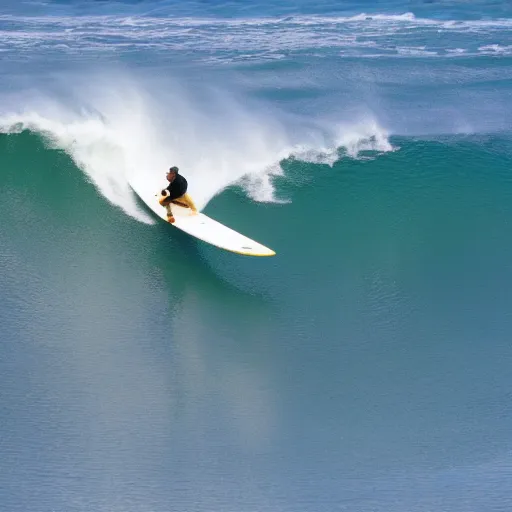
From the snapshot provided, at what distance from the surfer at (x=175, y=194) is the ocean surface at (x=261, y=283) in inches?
23.6

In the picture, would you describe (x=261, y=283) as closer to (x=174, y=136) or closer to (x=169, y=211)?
(x=169, y=211)

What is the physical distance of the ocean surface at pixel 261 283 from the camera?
11.6 meters

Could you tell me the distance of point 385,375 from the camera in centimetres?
1326

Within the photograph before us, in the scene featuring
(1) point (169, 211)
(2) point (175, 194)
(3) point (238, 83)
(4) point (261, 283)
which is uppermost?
(3) point (238, 83)

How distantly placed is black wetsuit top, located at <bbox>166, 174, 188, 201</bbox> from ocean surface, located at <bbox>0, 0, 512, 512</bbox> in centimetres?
85

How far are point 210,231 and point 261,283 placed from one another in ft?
4.28

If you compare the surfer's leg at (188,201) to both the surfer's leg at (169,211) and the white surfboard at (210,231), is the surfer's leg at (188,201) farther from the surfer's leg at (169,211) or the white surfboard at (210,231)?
the surfer's leg at (169,211)

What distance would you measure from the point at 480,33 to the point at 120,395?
726 inches

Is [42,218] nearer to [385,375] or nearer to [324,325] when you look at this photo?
[324,325]

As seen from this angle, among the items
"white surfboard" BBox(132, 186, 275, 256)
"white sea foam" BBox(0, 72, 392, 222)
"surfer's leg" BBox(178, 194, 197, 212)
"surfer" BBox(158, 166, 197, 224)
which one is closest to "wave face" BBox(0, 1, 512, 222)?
"white sea foam" BBox(0, 72, 392, 222)

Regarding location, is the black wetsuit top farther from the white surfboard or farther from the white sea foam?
the white sea foam

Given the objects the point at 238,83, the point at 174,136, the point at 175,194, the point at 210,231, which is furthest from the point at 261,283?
the point at 238,83

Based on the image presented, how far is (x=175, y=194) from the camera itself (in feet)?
51.9

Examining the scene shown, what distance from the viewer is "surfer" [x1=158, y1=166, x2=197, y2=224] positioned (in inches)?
617
